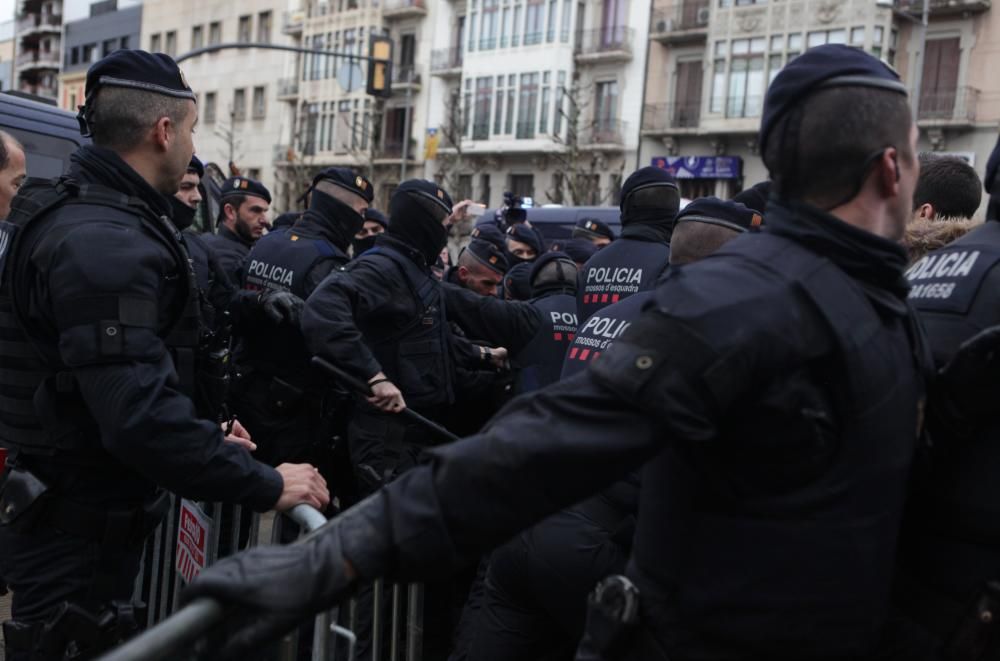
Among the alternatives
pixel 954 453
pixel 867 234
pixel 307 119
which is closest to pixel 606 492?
pixel 954 453

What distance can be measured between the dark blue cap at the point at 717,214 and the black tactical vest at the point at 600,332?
0.37 meters

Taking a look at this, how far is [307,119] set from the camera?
46.6m

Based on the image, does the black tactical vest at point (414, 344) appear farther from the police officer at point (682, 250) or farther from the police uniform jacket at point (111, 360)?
the police uniform jacket at point (111, 360)

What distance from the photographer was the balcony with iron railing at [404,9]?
42906 mm

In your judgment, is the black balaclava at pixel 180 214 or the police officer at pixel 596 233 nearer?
the black balaclava at pixel 180 214

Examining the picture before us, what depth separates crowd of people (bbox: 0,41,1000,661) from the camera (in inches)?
68.6

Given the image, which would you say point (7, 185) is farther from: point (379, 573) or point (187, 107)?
point (379, 573)

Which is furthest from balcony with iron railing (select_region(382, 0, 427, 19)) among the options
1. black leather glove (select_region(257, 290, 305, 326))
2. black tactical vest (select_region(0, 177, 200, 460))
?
black tactical vest (select_region(0, 177, 200, 460))

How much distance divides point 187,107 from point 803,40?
30966mm

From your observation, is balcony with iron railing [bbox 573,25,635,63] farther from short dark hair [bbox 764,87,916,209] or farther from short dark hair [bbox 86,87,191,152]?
short dark hair [bbox 764,87,916,209]

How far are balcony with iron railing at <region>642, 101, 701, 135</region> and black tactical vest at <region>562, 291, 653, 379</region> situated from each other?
30892mm

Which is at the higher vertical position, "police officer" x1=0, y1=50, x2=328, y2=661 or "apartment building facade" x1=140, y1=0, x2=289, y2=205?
"apartment building facade" x1=140, y1=0, x2=289, y2=205

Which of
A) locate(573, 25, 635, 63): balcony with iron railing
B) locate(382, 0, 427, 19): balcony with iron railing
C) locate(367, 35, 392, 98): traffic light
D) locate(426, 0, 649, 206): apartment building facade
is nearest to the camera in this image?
locate(367, 35, 392, 98): traffic light

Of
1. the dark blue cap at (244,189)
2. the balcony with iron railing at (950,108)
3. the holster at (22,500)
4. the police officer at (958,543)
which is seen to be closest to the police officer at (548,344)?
the dark blue cap at (244,189)
